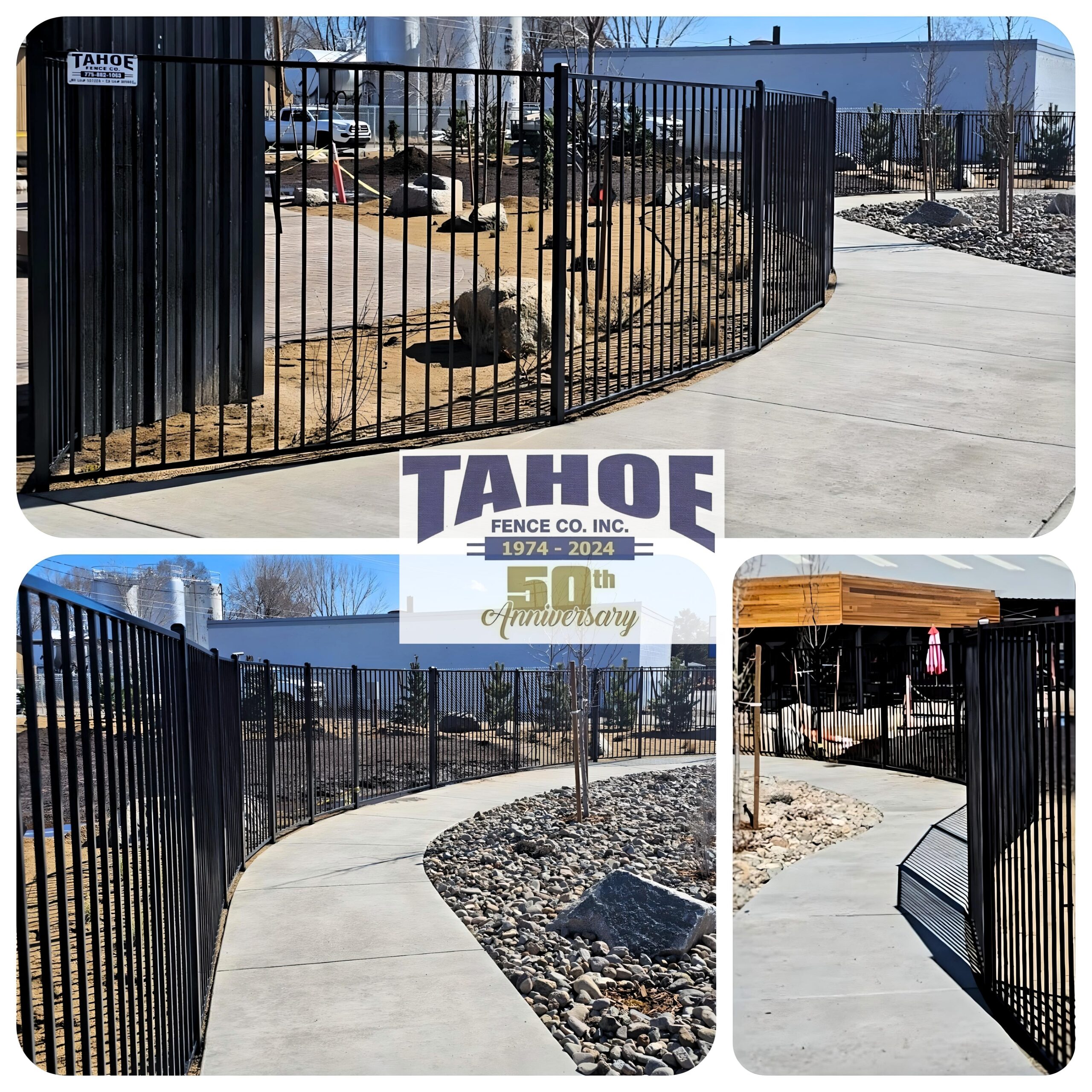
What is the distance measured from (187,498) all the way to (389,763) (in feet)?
20.5

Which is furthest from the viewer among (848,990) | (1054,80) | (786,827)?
(1054,80)

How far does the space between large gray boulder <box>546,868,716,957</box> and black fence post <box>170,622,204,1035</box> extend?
2.00 meters

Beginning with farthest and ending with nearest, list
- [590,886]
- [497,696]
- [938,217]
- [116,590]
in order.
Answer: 1. [938,217]
2. [497,696]
3. [590,886]
4. [116,590]

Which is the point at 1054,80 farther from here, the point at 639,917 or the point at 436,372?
the point at 639,917

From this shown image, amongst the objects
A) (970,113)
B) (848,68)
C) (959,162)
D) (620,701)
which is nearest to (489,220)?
(620,701)

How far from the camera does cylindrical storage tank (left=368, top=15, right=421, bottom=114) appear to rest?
36625mm

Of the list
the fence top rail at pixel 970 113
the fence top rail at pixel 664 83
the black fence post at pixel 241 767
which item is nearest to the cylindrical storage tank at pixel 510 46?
the fence top rail at pixel 970 113

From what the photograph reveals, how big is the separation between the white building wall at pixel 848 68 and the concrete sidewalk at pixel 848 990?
103 ft

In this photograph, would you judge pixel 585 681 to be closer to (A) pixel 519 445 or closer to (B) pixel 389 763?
(B) pixel 389 763

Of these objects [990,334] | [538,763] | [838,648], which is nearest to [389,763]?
[538,763]

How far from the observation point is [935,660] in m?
12.5

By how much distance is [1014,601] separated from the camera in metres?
11.3

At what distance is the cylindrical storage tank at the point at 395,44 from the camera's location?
36625mm

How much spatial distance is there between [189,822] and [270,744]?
3540mm
